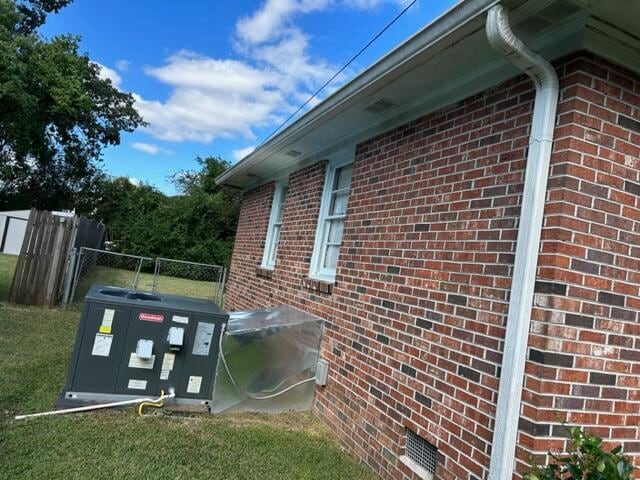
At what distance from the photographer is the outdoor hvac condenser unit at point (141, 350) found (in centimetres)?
395

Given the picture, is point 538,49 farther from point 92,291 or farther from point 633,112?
point 92,291

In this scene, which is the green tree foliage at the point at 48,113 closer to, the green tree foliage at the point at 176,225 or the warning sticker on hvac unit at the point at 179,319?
the green tree foliage at the point at 176,225

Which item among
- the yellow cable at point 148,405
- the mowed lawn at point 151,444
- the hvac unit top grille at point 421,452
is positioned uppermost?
Answer: the hvac unit top grille at point 421,452

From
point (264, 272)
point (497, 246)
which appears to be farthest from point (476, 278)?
point (264, 272)

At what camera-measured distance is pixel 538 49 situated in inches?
105

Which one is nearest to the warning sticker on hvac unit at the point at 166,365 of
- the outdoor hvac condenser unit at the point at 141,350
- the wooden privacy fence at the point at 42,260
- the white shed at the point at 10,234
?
the outdoor hvac condenser unit at the point at 141,350

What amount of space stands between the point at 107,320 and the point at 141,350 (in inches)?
15.4

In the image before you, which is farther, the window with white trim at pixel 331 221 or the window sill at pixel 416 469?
the window with white trim at pixel 331 221

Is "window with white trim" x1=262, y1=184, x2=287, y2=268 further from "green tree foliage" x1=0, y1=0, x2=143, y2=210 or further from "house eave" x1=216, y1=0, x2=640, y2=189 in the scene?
"green tree foliage" x1=0, y1=0, x2=143, y2=210

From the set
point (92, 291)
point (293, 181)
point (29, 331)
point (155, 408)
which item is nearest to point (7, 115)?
point (29, 331)

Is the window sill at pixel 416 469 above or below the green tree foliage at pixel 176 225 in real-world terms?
below

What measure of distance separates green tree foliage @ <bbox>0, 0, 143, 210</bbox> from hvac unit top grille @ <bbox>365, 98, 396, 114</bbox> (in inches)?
319

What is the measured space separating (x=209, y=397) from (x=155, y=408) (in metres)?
0.47

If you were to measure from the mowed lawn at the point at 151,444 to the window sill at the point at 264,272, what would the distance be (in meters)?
2.61
